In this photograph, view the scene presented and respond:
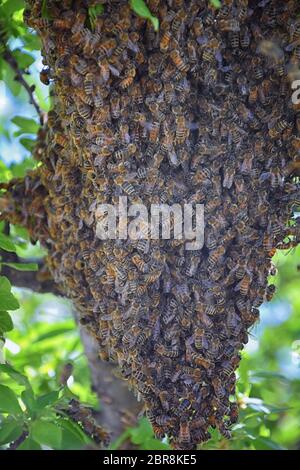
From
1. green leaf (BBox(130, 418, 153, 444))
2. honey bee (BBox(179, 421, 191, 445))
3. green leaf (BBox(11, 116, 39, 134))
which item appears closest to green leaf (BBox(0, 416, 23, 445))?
honey bee (BBox(179, 421, 191, 445))

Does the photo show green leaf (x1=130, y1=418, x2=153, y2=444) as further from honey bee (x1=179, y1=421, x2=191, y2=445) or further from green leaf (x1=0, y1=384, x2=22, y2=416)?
green leaf (x1=0, y1=384, x2=22, y2=416)

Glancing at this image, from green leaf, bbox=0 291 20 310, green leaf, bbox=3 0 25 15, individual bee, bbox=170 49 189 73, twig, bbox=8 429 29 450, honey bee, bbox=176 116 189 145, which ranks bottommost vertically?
twig, bbox=8 429 29 450

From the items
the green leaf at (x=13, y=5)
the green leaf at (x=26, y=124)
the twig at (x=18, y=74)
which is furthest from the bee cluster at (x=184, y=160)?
the green leaf at (x=26, y=124)

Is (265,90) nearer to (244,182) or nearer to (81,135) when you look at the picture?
(244,182)

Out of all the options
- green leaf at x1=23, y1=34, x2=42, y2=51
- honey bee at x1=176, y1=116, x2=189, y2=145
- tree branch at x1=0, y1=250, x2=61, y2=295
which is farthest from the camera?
tree branch at x1=0, y1=250, x2=61, y2=295

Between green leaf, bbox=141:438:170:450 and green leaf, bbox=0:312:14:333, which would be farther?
green leaf, bbox=141:438:170:450

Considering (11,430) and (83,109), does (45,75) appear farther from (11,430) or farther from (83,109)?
(11,430)

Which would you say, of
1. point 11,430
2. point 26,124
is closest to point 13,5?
point 26,124
